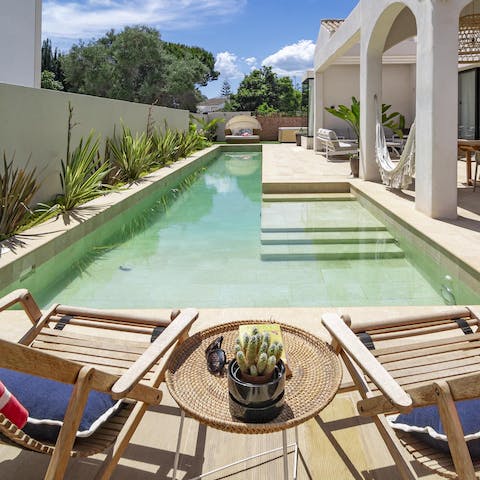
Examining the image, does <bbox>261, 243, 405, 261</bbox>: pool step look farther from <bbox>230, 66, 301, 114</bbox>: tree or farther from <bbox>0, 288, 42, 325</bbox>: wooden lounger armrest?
<bbox>230, 66, 301, 114</bbox>: tree

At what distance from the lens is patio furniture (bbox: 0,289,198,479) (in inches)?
61.9

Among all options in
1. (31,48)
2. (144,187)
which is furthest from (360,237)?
(31,48)

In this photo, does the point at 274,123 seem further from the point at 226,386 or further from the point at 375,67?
the point at 226,386

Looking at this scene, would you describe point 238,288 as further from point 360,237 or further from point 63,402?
point 63,402

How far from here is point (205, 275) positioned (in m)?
5.41

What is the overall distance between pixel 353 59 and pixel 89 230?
1491cm

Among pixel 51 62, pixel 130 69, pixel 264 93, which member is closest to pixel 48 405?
pixel 130 69

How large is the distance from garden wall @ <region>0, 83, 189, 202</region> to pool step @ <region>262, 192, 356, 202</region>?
3719 millimetres

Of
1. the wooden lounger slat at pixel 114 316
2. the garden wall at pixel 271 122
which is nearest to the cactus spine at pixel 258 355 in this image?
the wooden lounger slat at pixel 114 316

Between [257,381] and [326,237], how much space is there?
5320 millimetres

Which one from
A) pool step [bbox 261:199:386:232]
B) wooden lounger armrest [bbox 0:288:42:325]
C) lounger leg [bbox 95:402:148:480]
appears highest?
pool step [bbox 261:199:386:232]

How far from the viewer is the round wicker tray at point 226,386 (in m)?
1.77

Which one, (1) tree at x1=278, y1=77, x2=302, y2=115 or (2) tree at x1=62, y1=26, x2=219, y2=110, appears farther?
(1) tree at x1=278, y1=77, x2=302, y2=115

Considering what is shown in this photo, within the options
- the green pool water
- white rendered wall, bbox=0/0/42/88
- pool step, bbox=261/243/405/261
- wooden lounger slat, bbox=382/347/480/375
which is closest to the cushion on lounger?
wooden lounger slat, bbox=382/347/480/375
